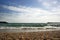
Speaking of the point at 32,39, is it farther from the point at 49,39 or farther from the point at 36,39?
the point at 49,39

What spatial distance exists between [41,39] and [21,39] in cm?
168

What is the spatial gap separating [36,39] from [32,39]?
0.35 meters

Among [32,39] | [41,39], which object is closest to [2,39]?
[32,39]

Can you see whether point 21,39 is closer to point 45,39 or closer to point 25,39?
point 25,39

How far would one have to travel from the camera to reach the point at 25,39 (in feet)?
34.7

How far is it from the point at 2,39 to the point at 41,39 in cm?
335

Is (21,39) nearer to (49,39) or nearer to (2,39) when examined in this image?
(2,39)

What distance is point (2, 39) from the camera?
10.8 metres

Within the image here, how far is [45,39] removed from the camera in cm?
1049

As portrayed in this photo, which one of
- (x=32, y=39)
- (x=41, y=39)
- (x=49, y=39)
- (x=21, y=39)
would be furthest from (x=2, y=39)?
(x=49, y=39)

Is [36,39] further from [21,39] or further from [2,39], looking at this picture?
[2,39]

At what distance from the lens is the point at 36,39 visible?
35.4 feet

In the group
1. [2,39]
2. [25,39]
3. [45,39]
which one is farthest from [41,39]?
[2,39]

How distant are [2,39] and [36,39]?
2.93 meters
